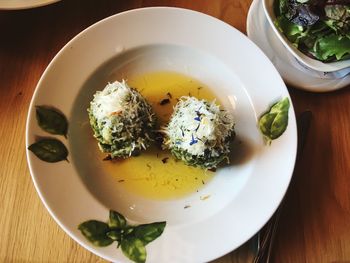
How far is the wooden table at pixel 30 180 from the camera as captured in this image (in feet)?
2.95

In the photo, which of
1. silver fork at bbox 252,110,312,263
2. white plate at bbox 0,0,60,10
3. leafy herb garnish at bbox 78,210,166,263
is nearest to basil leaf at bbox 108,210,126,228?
leafy herb garnish at bbox 78,210,166,263

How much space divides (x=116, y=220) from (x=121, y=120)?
0.62ft

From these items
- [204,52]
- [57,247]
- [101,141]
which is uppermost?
[204,52]

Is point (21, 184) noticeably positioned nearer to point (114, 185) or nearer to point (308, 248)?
point (114, 185)

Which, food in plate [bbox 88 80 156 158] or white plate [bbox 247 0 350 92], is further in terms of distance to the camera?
white plate [bbox 247 0 350 92]

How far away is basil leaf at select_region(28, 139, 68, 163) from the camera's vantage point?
2.85 ft

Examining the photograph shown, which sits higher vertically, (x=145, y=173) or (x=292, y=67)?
(x=292, y=67)

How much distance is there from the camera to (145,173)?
945 millimetres

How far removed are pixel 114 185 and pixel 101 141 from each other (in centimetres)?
10

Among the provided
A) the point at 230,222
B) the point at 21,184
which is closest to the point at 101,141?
the point at 21,184

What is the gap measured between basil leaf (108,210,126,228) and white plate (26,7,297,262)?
0.01 m

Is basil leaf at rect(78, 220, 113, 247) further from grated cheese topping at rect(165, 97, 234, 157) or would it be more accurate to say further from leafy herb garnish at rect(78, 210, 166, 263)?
grated cheese topping at rect(165, 97, 234, 157)

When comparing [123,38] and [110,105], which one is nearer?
[110,105]

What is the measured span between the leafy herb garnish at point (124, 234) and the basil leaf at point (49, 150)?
139 millimetres
